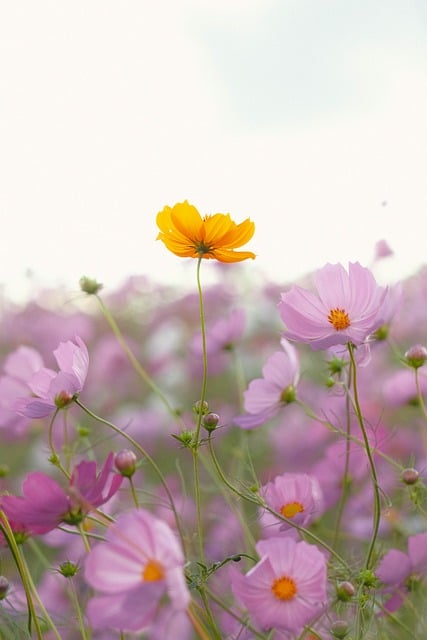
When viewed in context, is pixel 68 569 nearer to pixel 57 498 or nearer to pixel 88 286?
pixel 57 498

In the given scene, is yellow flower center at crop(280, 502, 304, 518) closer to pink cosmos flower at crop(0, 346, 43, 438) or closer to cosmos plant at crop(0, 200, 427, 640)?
cosmos plant at crop(0, 200, 427, 640)

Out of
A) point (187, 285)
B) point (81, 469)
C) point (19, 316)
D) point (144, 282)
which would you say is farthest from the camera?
point (144, 282)

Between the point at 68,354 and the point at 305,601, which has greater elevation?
the point at 68,354

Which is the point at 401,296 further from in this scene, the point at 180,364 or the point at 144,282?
the point at 144,282

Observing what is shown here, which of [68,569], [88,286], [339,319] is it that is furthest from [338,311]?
→ [88,286]

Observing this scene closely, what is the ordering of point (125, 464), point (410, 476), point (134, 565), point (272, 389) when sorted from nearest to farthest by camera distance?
point (134, 565) → point (125, 464) → point (410, 476) → point (272, 389)

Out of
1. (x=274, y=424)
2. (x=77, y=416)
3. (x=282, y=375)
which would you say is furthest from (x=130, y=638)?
(x=77, y=416)

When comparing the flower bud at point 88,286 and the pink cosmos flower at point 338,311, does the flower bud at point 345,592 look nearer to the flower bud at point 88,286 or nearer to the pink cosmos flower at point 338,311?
the pink cosmos flower at point 338,311

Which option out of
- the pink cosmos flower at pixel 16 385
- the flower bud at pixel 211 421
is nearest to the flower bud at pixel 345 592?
the flower bud at pixel 211 421
